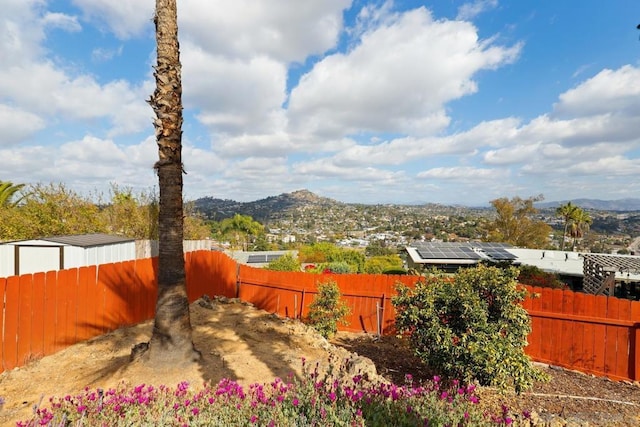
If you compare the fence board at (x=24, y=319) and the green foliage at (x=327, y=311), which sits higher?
the fence board at (x=24, y=319)

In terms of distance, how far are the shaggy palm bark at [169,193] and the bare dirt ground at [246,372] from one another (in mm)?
538

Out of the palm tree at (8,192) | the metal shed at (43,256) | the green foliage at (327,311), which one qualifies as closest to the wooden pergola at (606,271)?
the green foliage at (327,311)

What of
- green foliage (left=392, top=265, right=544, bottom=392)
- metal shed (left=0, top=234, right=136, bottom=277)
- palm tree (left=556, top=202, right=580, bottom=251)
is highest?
palm tree (left=556, top=202, right=580, bottom=251)

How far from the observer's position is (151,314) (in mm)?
9258

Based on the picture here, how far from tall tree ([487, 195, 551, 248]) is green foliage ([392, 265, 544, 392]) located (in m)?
36.3

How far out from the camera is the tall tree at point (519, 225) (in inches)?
1512

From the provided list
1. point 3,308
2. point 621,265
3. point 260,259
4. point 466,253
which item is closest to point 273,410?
point 3,308

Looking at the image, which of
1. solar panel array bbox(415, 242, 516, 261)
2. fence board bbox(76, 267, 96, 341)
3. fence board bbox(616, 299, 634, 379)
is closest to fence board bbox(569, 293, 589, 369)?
fence board bbox(616, 299, 634, 379)

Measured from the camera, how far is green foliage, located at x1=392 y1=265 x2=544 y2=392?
5762mm

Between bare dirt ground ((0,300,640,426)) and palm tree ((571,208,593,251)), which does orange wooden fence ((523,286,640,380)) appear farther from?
palm tree ((571,208,593,251))

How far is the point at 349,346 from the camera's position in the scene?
376 inches

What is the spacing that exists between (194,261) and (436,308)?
783cm

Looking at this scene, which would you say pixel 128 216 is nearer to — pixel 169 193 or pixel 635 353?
pixel 169 193

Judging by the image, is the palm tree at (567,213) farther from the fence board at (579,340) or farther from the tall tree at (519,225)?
the fence board at (579,340)
